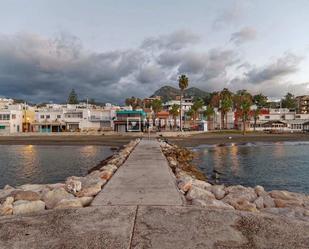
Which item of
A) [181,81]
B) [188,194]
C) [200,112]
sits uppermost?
[181,81]

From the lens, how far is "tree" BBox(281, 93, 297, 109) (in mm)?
126000

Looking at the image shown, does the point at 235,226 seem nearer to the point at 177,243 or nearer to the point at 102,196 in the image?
the point at 177,243

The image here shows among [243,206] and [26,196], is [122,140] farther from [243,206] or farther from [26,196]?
[243,206]

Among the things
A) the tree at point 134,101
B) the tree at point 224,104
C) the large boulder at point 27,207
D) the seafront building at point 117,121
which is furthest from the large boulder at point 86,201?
the tree at point 134,101

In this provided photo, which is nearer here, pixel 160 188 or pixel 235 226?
pixel 235 226

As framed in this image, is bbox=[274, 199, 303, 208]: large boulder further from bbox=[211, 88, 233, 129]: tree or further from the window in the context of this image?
the window

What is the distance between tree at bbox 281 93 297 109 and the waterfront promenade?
134603mm

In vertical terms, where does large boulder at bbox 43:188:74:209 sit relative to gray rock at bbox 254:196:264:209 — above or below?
above

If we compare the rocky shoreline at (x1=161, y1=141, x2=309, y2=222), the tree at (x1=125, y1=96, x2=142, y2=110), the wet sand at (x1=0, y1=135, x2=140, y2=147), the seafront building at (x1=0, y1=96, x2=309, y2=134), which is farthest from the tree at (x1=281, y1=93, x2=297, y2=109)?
the rocky shoreline at (x1=161, y1=141, x2=309, y2=222)

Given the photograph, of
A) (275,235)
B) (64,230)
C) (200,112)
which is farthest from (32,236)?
(200,112)

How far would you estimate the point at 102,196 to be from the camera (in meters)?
6.92

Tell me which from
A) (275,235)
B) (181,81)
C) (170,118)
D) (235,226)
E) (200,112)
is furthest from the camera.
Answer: (200,112)

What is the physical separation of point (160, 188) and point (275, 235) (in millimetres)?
3880

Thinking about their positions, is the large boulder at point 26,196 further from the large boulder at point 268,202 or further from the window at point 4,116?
the window at point 4,116
